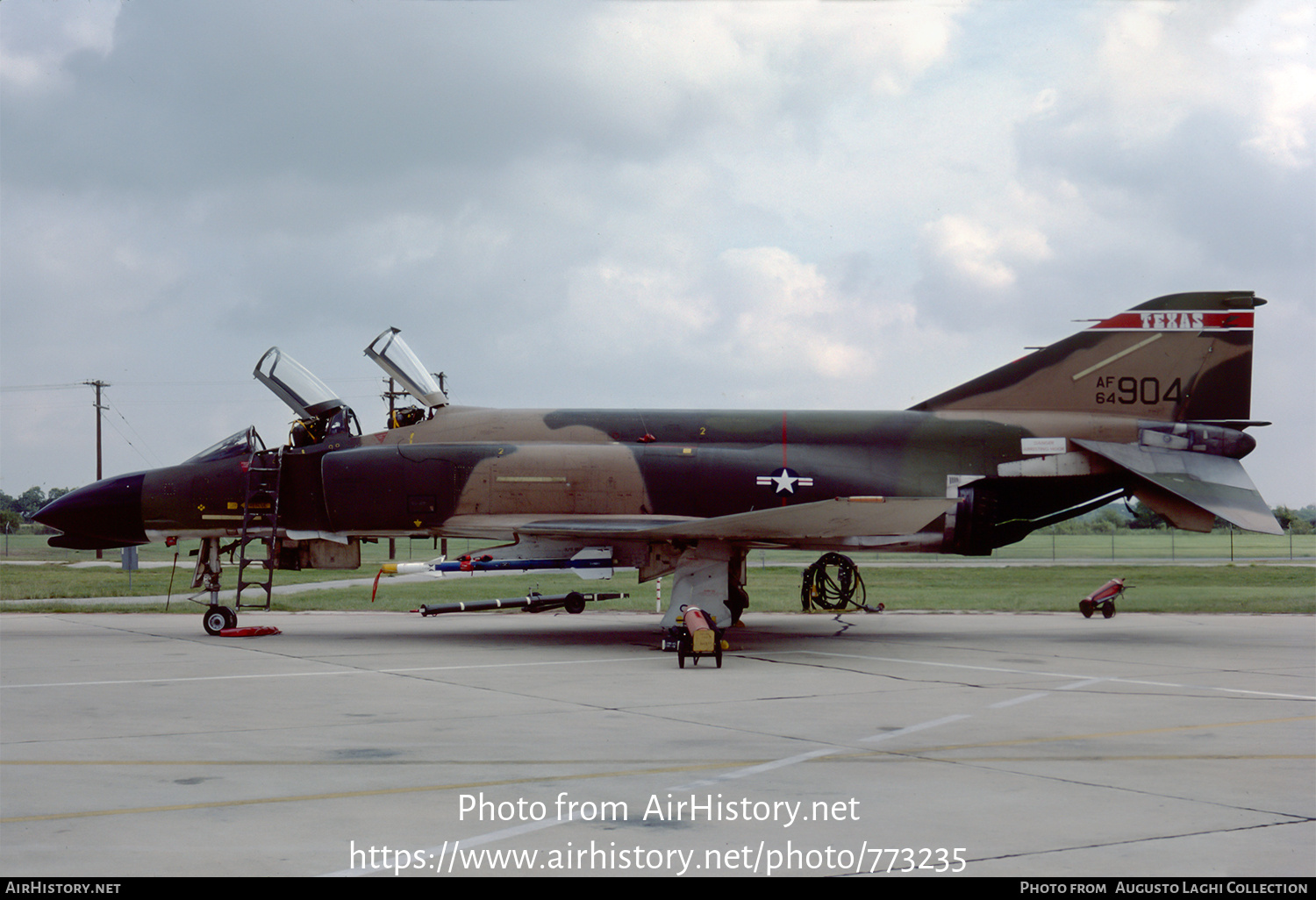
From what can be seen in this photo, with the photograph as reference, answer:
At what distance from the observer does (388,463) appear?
15.5 m

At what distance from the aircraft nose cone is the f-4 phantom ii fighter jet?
0.09ft

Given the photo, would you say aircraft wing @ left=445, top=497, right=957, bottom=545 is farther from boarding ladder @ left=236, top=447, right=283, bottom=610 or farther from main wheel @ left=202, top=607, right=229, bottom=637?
main wheel @ left=202, top=607, right=229, bottom=637

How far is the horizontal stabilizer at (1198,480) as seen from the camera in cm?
1444

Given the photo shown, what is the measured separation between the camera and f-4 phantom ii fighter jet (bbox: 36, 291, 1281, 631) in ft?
49.9

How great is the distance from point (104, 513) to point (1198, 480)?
16.1 m

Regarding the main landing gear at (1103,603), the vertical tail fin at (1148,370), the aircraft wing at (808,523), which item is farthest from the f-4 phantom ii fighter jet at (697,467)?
the main landing gear at (1103,603)

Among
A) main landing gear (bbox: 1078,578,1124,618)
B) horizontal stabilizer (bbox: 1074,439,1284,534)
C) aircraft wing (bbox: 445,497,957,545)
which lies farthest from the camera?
main landing gear (bbox: 1078,578,1124,618)

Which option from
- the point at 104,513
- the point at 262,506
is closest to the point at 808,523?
the point at 262,506

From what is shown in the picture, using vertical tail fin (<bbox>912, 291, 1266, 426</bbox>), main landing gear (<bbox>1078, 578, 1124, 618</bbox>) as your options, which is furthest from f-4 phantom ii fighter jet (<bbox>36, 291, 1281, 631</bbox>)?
main landing gear (<bbox>1078, 578, 1124, 618</bbox>)

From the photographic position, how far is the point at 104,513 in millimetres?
15648

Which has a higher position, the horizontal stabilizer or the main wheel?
the horizontal stabilizer

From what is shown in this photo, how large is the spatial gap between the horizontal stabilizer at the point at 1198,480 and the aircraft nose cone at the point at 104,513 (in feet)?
46.2
